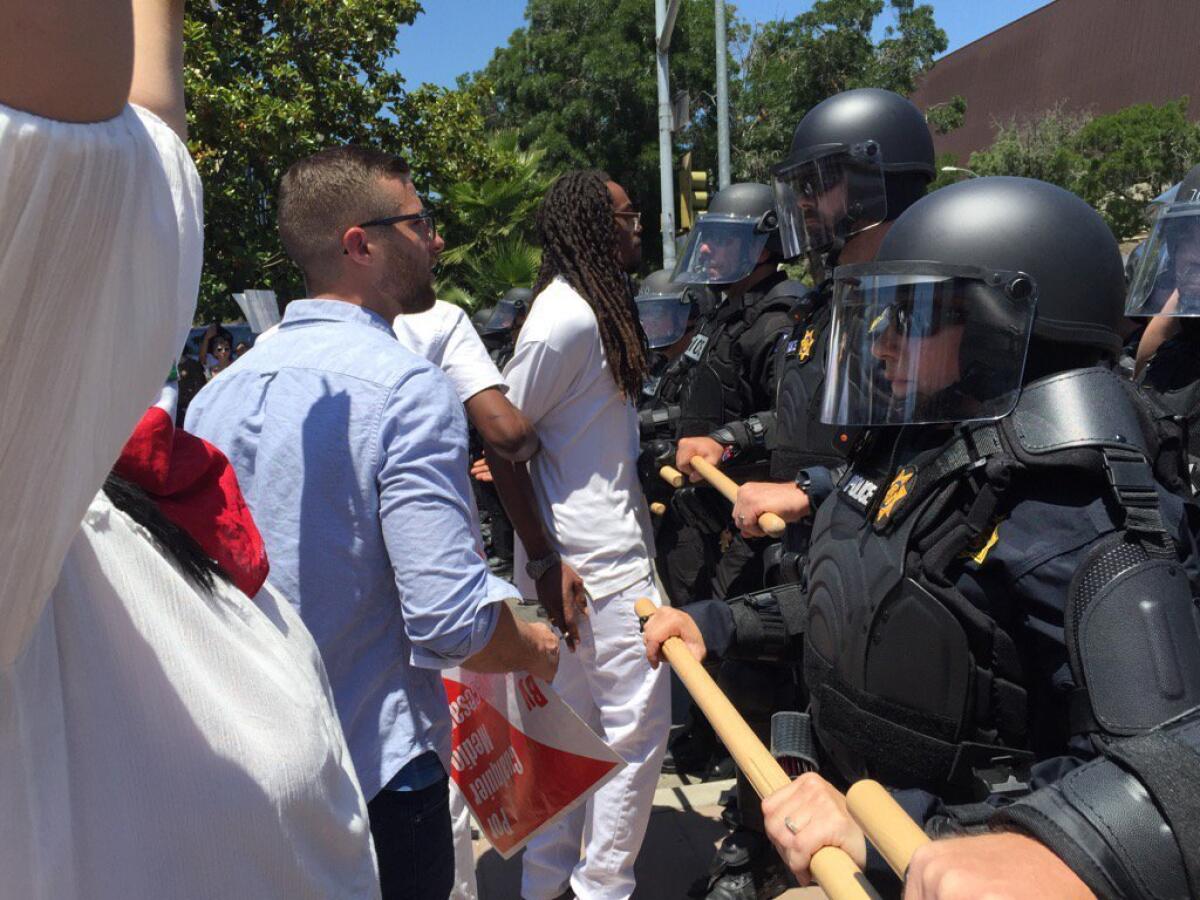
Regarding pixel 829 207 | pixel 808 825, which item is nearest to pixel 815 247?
pixel 829 207

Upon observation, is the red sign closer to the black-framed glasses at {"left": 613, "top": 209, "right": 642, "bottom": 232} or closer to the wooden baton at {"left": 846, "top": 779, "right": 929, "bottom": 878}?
the wooden baton at {"left": 846, "top": 779, "right": 929, "bottom": 878}

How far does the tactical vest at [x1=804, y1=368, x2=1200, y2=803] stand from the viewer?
1399 millimetres

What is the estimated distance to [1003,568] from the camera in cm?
164

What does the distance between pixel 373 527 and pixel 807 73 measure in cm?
Answer: 2571

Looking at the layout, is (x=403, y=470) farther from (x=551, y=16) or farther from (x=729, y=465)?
(x=551, y=16)

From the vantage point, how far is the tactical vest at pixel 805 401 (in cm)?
335

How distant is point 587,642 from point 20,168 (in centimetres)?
282

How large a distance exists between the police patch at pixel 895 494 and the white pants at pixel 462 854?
164 cm

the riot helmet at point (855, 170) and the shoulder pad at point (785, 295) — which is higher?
the riot helmet at point (855, 170)

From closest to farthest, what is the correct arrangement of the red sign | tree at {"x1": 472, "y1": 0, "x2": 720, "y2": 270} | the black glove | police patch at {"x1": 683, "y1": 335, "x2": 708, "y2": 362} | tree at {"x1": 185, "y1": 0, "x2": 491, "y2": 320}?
the red sign → the black glove → police patch at {"x1": 683, "y1": 335, "x2": 708, "y2": 362} → tree at {"x1": 185, "y1": 0, "x2": 491, "y2": 320} → tree at {"x1": 472, "y1": 0, "x2": 720, "y2": 270}

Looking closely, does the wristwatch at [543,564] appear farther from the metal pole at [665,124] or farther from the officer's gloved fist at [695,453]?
the metal pole at [665,124]

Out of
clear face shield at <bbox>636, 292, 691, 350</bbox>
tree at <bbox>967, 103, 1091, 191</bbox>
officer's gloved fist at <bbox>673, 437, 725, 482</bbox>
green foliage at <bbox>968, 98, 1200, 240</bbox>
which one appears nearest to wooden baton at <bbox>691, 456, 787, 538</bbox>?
officer's gloved fist at <bbox>673, 437, 725, 482</bbox>

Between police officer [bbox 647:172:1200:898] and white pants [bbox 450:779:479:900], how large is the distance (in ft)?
4.37

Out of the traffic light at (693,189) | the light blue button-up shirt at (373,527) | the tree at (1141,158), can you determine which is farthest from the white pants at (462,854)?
the tree at (1141,158)
